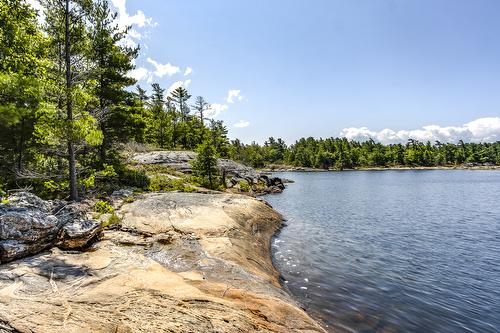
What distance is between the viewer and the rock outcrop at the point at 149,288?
7.06 meters

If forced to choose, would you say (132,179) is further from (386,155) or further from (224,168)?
(386,155)

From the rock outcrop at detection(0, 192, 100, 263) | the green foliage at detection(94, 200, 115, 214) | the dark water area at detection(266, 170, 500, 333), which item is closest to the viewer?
the rock outcrop at detection(0, 192, 100, 263)

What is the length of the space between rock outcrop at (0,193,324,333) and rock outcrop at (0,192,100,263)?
0.45 m

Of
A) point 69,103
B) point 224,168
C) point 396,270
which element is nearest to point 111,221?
point 69,103

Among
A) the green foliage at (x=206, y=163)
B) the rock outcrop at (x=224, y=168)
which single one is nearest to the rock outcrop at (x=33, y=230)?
the rock outcrop at (x=224, y=168)

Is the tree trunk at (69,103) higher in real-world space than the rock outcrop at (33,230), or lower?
higher

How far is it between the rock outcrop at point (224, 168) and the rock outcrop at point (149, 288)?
92.6ft

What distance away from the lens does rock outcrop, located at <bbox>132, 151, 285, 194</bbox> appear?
143 feet

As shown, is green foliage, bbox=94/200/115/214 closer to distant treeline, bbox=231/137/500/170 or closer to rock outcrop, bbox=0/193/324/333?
rock outcrop, bbox=0/193/324/333

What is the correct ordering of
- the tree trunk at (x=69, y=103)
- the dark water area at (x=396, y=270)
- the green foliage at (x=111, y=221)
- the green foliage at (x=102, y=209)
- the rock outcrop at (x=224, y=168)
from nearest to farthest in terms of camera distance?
the dark water area at (x=396, y=270), the green foliage at (x=111, y=221), the green foliage at (x=102, y=209), the tree trunk at (x=69, y=103), the rock outcrop at (x=224, y=168)

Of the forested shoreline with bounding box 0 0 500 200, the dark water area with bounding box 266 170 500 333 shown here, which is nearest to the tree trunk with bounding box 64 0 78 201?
the forested shoreline with bounding box 0 0 500 200

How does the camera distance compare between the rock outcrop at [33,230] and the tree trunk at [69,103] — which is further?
the tree trunk at [69,103]

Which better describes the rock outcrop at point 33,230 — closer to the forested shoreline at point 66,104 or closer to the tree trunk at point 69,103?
the forested shoreline at point 66,104

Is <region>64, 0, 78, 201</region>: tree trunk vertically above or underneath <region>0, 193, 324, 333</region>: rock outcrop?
above
